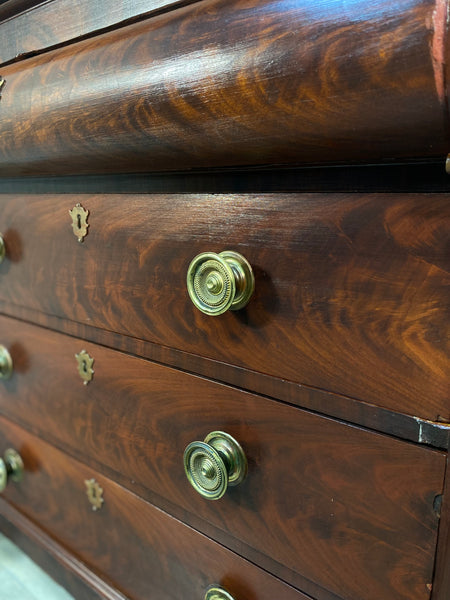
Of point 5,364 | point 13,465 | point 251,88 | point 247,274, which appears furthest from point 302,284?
point 13,465

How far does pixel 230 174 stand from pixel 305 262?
118 millimetres

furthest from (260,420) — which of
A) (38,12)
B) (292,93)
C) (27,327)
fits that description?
(38,12)

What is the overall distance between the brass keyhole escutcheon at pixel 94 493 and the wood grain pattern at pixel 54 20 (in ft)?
1.95

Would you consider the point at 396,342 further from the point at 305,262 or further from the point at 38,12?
the point at 38,12

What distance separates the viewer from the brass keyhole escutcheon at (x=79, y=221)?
624mm

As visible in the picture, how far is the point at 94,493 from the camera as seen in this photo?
0.73 meters

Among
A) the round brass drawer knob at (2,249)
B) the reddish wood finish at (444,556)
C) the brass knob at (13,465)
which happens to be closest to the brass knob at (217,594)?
the reddish wood finish at (444,556)

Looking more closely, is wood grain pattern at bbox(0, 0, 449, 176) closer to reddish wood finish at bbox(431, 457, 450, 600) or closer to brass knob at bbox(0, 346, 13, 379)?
reddish wood finish at bbox(431, 457, 450, 600)

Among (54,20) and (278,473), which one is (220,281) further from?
(54,20)

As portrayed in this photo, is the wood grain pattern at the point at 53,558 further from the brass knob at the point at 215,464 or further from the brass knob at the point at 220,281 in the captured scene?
the brass knob at the point at 220,281

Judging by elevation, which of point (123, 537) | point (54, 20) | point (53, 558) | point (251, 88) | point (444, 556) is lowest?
point (53, 558)

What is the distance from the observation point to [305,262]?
43 cm

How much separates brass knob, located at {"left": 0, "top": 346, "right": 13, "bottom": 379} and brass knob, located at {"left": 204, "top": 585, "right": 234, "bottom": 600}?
47 cm

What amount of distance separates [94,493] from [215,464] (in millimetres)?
331
